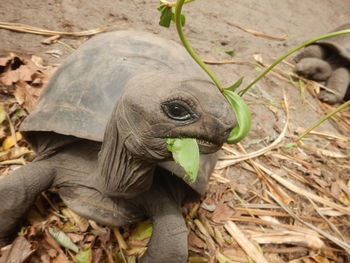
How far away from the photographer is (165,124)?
35.6 inches

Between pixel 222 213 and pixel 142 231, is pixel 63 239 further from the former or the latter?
pixel 222 213

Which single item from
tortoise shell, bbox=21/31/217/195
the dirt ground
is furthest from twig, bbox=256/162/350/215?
tortoise shell, bbox=21/31/217/195

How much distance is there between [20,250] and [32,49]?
5.93 feet

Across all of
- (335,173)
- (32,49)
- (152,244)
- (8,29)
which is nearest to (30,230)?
(152,244)

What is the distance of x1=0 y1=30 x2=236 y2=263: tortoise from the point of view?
0.94 m

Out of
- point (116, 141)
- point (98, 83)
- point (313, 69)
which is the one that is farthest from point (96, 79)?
point (313, 69)

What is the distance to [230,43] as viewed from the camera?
12.3 ft

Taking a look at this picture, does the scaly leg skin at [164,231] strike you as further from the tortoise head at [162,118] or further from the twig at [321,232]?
the twig at [321,232]

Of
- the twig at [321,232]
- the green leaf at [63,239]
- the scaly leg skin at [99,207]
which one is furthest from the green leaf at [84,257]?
the twig at [321,232]

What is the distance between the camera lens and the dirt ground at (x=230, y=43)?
244 cm

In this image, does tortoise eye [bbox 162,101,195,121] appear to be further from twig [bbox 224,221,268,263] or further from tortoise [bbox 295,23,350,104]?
tortoise [bbox 295,23,350,104]

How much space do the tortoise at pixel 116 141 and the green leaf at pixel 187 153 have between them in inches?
0.8

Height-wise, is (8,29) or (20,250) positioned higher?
(8,29)

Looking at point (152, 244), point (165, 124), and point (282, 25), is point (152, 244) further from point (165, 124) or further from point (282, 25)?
point (282, 25)
